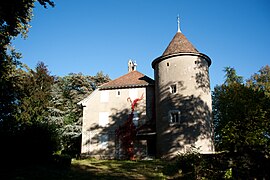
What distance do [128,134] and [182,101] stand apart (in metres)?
6.59

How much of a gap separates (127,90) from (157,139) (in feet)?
20.9

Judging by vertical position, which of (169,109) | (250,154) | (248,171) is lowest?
(248,171)

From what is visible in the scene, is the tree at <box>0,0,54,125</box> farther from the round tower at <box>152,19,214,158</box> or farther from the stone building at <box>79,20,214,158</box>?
the round tower at <box>152,19,214,158</box>

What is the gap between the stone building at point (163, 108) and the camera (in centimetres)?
1978

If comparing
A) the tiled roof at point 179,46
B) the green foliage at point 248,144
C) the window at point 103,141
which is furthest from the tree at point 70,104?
the green foliage at point 248,144

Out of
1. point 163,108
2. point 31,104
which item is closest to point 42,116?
point 31,104

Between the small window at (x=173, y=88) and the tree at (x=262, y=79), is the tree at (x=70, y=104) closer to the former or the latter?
the small window at (x=173, y=88)

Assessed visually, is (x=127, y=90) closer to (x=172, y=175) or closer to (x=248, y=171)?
(x=172, y=175)

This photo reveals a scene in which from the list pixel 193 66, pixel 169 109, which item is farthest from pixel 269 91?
pixel 169 109

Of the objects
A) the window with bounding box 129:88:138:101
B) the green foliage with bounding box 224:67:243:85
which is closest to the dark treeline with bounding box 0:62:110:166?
the window with bounding box 129:88:138:101

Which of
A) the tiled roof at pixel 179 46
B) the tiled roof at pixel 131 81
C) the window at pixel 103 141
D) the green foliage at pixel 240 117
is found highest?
the tiled roof at pixel 179 46

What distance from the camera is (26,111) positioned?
80.8ft

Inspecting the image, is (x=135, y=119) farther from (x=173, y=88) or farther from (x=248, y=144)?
(x=248, y=144)

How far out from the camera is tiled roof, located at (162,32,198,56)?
21625 mm
